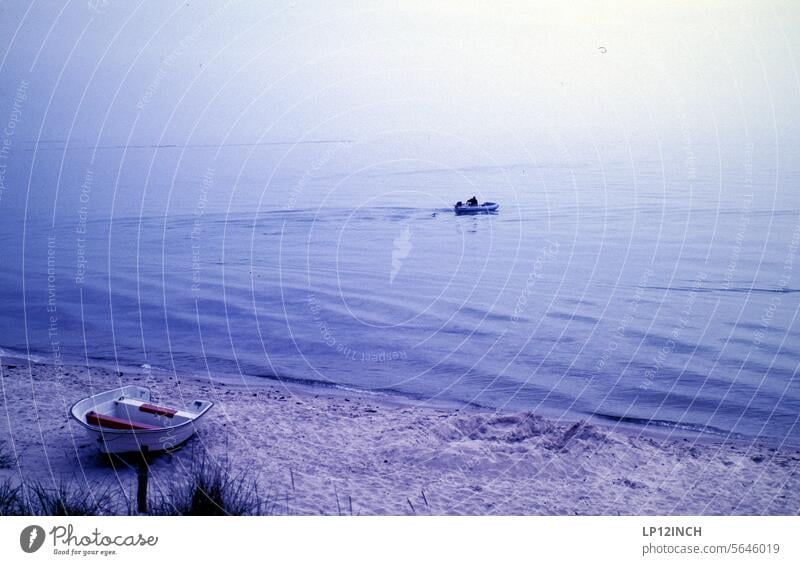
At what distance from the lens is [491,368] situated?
27.4 feet

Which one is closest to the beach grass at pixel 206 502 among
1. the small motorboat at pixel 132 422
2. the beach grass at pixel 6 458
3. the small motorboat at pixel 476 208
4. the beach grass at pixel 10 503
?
the beach grass at pixel 10 503

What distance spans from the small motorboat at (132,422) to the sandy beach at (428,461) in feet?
0.51

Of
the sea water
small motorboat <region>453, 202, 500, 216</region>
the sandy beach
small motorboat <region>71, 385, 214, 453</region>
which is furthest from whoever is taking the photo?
small motorboat <region>453, 202, 500, 216</region>

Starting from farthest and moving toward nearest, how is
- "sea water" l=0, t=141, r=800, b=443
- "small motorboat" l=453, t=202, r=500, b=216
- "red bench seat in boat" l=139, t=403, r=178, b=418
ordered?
"small motorboat" l=453, t=202, r=500, b=216, "sea water" l=0, t=141, r=800, b=443, "red bench seat in boat" l=139, t=403, r=178, b=418

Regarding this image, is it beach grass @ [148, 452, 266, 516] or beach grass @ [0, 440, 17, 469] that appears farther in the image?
beach grass @ [0, 440, 17, 469]

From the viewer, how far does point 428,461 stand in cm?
585

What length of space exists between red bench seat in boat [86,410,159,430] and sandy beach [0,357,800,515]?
250 mm

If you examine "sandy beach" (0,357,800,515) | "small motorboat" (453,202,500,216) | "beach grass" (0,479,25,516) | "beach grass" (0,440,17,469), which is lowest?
"sandy beach" (0,357,800,515)

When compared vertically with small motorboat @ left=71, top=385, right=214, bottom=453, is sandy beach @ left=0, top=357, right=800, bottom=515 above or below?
below

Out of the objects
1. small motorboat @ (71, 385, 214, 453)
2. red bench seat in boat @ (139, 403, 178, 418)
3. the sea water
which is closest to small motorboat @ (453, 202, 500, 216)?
the sea water

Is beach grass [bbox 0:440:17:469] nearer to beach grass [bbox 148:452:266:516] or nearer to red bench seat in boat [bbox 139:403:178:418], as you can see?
red bench seat in boat [bbox 139:403:178:418]

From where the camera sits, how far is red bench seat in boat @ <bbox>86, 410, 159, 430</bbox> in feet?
18.5

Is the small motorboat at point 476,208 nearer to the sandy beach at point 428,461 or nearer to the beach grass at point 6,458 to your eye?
the sandy beach at point 428,461

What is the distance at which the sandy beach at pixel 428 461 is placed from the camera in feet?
17.3
